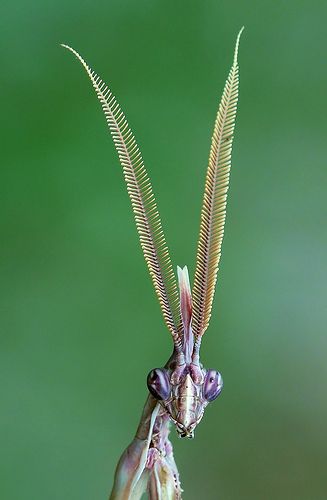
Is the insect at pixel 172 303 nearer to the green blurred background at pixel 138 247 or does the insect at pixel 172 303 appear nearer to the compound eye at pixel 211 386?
the compound eye at pixel 211 386

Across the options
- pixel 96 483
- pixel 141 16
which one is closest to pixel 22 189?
pixel 141 16

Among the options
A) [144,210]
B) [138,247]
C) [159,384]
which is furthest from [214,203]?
[138,247]

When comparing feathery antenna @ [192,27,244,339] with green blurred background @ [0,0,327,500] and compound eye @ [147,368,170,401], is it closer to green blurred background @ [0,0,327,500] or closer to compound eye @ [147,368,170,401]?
compound eye @ [147,368,170,401]

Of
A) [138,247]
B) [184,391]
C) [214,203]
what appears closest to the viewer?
[214,203]

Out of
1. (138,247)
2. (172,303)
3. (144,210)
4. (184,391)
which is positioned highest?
(138,247)

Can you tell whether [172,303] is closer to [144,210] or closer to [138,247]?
[144,210]

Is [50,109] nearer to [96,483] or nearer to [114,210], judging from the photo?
[114,210]

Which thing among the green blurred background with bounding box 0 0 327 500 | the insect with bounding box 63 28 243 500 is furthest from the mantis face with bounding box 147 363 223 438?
the green blurred background with bounding box 0 0 327 500
